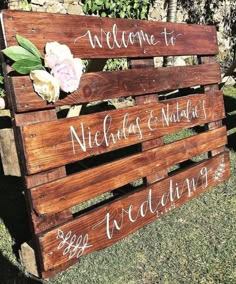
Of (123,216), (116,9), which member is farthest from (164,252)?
(116,9)

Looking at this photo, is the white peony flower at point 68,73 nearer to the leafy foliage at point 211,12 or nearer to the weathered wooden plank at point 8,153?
the weathered wooden plank at point 8,153

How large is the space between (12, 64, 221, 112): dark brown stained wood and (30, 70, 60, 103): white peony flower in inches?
1.4

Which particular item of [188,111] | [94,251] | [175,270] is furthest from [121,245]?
[188,111]

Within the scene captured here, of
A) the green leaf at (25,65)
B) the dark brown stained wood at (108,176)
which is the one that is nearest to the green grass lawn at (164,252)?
the dark brown stained wood at (108,176)

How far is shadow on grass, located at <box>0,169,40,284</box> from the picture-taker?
96.6 inches

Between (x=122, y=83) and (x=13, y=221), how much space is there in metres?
1.37

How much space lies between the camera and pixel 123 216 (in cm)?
280

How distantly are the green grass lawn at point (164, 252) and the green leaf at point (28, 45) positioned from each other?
135cm

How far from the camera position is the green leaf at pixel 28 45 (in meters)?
2.18

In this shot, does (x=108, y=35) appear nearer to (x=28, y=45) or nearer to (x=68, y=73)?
(x=68, y=73)

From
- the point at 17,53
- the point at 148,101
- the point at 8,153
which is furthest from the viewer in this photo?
the point at 8,153

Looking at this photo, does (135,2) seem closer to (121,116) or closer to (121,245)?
(121,116)

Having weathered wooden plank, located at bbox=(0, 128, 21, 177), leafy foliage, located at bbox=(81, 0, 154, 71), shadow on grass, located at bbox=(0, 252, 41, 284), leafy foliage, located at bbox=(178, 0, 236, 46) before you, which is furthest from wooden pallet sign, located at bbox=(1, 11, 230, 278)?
leafy foliage, located at bbox=(178, 0, 236, 46)

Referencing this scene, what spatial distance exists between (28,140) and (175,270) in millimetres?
1213
